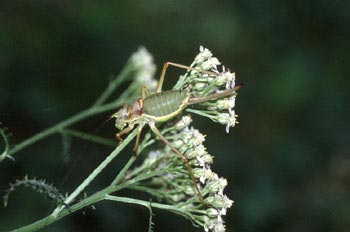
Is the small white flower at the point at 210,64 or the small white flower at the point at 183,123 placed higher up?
the small white flower at the point at 210,64

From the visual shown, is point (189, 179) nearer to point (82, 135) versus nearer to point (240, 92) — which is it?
point (82, 135)

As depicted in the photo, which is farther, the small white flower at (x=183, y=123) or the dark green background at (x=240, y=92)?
the dark green background at (x=240, y=92)

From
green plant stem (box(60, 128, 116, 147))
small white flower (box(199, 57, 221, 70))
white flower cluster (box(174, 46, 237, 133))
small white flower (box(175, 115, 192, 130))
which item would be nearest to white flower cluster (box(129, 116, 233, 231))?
small white flower (box(175, 115, 192, 130))

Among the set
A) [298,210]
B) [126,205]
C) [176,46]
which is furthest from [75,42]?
[298,210]

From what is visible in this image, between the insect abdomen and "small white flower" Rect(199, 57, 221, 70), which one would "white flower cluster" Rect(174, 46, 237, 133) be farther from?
the insect abdomen

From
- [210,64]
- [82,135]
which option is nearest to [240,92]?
[210,64]

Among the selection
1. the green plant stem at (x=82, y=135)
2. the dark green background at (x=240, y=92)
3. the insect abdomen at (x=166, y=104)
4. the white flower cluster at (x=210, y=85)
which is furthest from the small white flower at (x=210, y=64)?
the dark green background at (x=240, y=92)

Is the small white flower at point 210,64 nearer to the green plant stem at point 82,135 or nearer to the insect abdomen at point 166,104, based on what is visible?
the insect abdomen at point 166,104
